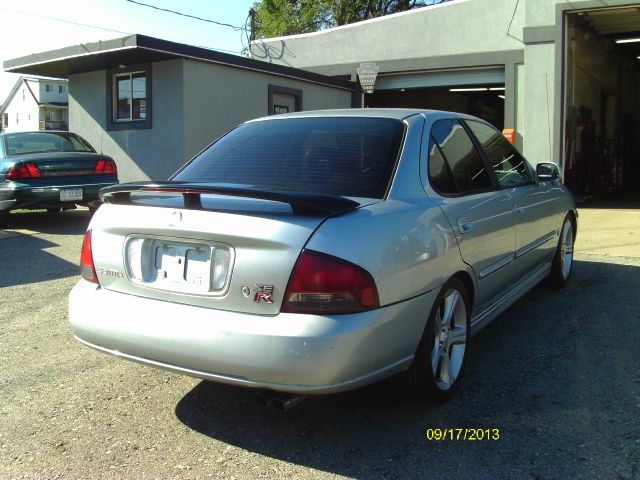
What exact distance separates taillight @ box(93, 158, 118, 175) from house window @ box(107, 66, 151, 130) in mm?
3434

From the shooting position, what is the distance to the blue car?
30.2 feet

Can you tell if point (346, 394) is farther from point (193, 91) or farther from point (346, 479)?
point (193, 91)

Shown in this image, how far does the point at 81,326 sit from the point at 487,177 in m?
2.68

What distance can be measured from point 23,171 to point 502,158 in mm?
7395

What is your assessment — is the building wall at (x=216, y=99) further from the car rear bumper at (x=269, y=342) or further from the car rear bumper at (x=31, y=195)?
the car rear bumper at (x=269, y=342)

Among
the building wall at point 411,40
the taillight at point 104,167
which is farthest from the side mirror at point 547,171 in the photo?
the building wall at point 411,40

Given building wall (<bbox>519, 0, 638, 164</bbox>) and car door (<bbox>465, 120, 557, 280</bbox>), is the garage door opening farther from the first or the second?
car door (<bbox>465, 120, 557, 280</bbox>)

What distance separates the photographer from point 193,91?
507 inches

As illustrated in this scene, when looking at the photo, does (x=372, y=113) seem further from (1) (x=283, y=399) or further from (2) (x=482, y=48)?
(2) (x=482, y=48)

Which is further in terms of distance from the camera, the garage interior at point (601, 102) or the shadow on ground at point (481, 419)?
the garage interior at point (601, 102)

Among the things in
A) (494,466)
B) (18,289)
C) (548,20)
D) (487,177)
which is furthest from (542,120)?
(494,466)

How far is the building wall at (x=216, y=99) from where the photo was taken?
505 inches

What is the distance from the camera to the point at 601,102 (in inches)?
813

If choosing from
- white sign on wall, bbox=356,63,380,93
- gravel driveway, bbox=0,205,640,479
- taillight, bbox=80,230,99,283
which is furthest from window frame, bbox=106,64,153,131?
taillight, bbox=80,230,99,283
